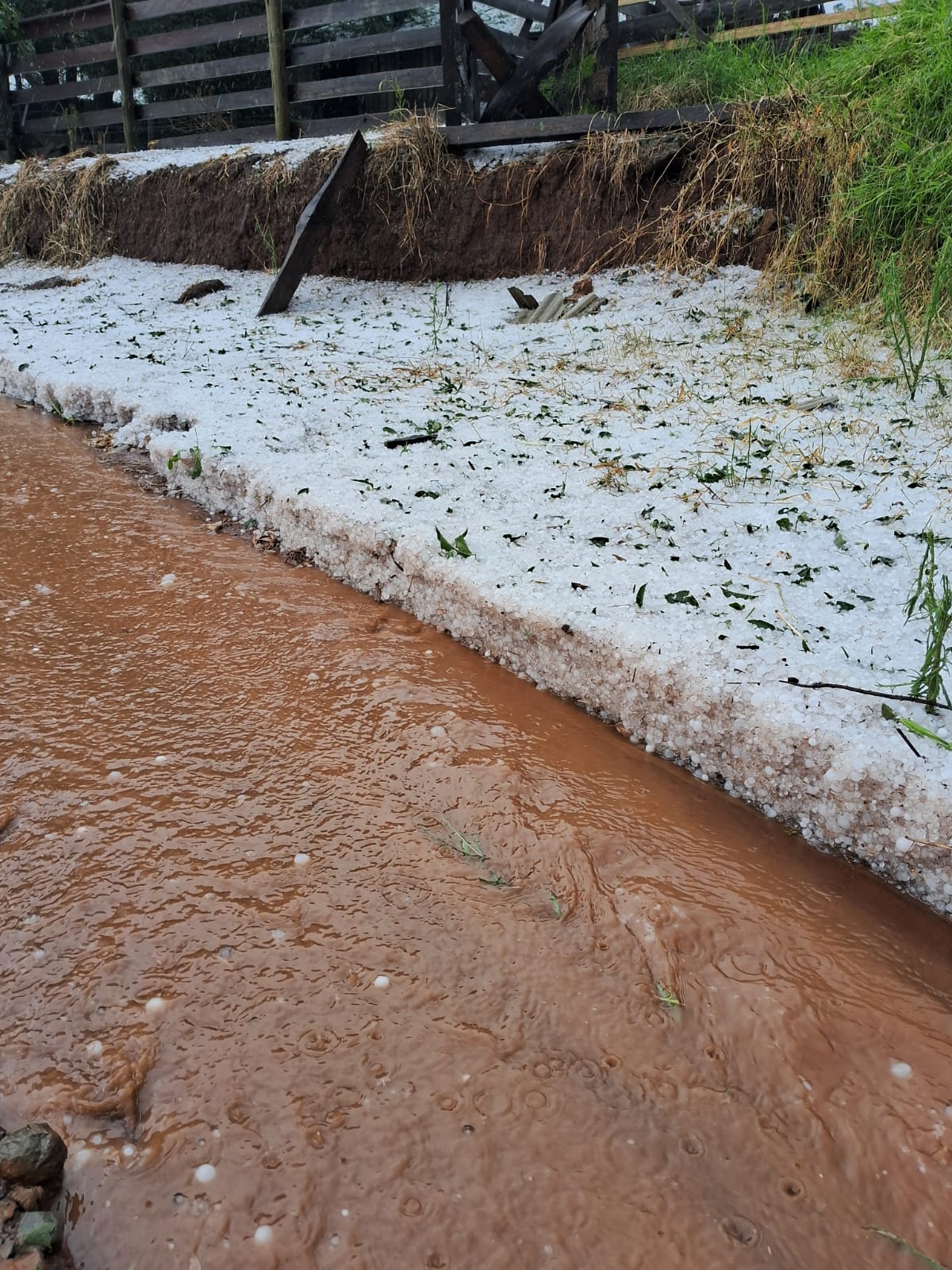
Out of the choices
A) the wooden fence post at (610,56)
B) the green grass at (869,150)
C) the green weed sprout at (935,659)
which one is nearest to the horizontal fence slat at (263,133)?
the wooden fence post at (610,56)

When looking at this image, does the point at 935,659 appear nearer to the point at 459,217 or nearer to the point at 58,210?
the point at 459,217

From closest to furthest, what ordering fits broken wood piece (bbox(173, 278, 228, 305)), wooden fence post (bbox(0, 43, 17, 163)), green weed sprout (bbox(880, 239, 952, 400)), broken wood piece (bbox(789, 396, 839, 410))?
green weed sprout (bbox(880, 239, 952, 400)) → broken wood piece (bbox(789, 396, 839, 410)) → broken wood piece (bbox(173, 278, 228, 305)) → wooden fence post (bbox(0, 43, 17, 163))

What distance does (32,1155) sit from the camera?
1.02m

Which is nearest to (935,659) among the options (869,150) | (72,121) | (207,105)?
(869,150)

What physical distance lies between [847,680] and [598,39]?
211 inches

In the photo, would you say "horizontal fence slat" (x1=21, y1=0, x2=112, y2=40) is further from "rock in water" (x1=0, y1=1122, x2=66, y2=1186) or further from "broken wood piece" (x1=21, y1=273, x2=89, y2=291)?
"rock in water" (x1=0, y1=1122, x2=66, y2=1186)

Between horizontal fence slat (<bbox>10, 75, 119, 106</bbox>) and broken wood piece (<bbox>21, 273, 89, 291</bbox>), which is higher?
horizontal fence slat (<bbox>10, 75, 119, 106</bbox>)

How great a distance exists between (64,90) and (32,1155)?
11.8 m

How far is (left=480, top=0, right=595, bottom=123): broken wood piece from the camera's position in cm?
516

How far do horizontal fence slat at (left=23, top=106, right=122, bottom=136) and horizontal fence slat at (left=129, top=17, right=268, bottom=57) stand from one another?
0.75 meters

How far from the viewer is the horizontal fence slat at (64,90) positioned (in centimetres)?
923

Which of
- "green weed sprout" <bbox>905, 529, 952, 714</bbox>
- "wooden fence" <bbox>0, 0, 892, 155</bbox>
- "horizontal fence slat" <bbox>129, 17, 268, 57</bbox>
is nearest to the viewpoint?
"green weed sprout" <bbox>905, 529, 952, 714</bbox>

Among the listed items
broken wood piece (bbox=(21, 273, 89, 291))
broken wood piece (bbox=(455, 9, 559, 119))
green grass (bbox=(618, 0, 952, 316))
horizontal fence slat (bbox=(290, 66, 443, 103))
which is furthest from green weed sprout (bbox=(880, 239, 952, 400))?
broken wood piece (bbox=(21, 273, 89, 291))

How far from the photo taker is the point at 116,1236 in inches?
39.6
